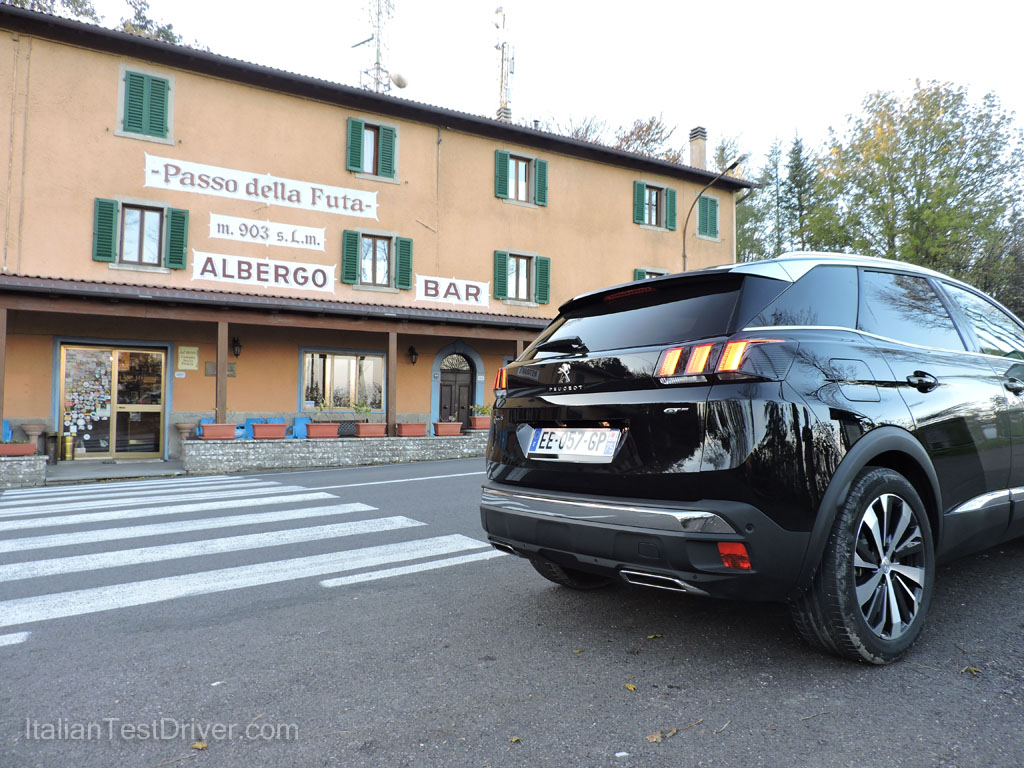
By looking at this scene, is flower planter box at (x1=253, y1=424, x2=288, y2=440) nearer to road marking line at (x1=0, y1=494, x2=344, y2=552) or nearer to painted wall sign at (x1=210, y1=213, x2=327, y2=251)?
painted wall sign at (x1=210, y1=213, x2=327, y2=251)

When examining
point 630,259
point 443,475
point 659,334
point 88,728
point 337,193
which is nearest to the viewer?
point 88,728

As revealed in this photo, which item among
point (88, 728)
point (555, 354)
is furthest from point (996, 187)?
point (88, 728)

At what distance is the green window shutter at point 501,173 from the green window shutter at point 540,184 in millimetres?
986

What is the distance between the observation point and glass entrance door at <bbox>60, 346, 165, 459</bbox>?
14.1m

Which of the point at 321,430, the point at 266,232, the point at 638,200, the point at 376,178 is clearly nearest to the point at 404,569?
the point at 321,430

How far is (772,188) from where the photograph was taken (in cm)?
4425

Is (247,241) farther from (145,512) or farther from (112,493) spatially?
(145,512)

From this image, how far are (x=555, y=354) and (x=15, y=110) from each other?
15454 mm

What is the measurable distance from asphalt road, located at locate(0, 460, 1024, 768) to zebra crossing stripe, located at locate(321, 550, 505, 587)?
0.03 metres

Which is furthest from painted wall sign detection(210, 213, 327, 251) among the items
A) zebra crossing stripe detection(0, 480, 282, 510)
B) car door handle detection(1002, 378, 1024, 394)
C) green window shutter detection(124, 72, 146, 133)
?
car door handle detection(1002, 378, 1024, 394)

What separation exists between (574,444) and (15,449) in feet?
40.6

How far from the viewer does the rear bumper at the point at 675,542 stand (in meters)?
2.32

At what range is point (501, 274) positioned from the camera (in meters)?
18.7

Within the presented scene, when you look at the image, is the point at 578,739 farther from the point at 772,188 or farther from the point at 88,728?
the point at 772,188
